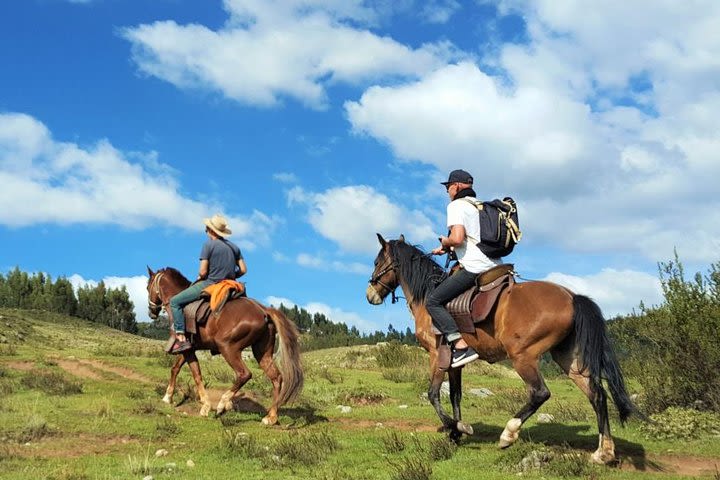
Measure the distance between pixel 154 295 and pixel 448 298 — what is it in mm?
7442

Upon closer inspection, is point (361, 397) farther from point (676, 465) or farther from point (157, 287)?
point (676, 465)

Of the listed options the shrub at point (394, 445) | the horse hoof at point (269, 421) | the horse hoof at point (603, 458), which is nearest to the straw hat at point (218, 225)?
the horse hoof at point (269, 421)

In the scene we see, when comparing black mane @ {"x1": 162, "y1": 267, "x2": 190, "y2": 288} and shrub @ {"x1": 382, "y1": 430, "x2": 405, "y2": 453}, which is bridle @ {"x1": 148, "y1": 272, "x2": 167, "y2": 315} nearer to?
black mane @ {"x1": 162, "y1": 267, "x2": 190, "y2": 288}

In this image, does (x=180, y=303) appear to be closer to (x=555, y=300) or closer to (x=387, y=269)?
(x=387, y=269)

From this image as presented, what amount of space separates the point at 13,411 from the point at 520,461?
8837 millimetres

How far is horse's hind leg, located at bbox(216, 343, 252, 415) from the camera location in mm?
11039

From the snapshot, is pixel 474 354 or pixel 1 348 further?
pixel 1 348

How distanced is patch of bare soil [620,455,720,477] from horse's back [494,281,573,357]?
6.10 feet

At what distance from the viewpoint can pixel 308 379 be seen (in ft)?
59.1

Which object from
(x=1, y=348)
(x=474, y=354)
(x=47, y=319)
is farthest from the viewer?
(x=47, y=319)

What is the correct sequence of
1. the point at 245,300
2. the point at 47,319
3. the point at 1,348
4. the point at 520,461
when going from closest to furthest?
the point at 520,461 < the point at 245,300 < the point at 1,348 < the point at 47,319

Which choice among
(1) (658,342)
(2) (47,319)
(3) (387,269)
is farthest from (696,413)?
(2) (47,319)

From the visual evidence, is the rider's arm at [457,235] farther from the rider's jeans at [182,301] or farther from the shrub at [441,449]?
the rider's jeans at [182,301]

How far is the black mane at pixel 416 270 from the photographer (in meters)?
9.95
